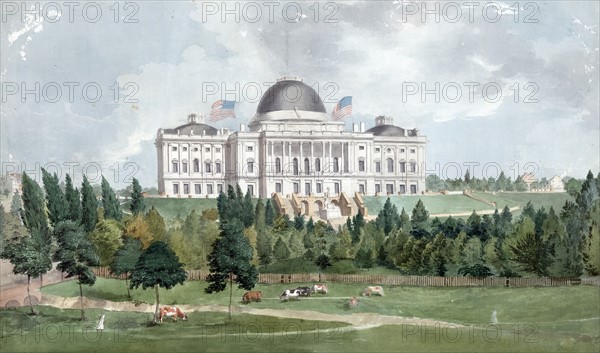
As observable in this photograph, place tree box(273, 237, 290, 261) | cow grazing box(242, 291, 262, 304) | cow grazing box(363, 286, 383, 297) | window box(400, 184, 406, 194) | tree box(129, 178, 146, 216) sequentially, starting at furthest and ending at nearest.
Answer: window box(400, 184, 406, 194)
tree box(129, 178, 146, 216)
tree box(273, 237, 290, 261)
cow grazing box(363, 286, 383, 297)
cow grazing box(242, 291, 262, 304)

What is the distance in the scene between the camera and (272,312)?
27.5ft

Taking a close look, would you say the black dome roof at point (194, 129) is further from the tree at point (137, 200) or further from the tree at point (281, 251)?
the tree at point (281, 251)

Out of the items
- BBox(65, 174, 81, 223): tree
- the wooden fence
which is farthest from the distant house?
BBox(65, 174, 81, 223): tree

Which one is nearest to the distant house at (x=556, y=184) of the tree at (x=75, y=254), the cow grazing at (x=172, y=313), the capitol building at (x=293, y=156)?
the capitol building at (x=293, y=156)

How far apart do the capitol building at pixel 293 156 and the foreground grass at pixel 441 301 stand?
3.95ft

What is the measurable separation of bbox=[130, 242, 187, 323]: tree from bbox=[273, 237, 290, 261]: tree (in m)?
1.11

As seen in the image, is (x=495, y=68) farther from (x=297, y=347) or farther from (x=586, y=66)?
(x=297, y=347)

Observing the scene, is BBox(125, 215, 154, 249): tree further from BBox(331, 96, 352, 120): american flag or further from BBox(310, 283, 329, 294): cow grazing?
BBox(331, 96, 352, 120): american flag

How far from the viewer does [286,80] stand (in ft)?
28.7

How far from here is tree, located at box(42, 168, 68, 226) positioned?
865cm

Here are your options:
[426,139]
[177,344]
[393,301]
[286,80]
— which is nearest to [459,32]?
[426,139]

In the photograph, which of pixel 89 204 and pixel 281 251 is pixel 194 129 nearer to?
pixel 89 204

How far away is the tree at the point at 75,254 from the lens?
333 inches

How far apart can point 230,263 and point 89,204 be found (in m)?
1.87
